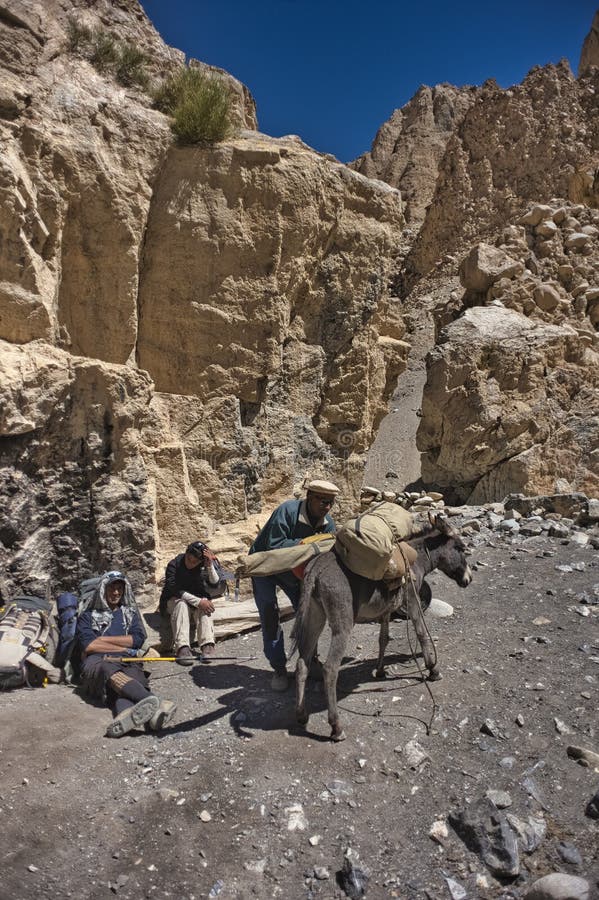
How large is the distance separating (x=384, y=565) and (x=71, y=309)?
4.28m

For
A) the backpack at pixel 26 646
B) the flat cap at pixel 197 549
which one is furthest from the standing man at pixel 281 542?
the backpack at pixel 26 646

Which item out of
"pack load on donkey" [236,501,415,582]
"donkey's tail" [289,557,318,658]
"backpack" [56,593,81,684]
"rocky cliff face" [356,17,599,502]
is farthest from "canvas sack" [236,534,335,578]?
"rocky cliff face" [356,17,599,502]

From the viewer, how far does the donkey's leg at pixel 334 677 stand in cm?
367

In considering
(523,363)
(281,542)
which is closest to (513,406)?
(523,363)

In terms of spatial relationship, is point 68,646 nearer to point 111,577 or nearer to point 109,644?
point 109,644

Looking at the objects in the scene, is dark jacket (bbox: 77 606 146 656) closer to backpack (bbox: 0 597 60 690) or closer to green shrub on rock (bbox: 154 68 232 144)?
backpack (bbox: 0 597 60 690)

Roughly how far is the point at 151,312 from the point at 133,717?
14.4 feet

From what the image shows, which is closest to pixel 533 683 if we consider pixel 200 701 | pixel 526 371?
pixel 200 701

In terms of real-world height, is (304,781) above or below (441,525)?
below

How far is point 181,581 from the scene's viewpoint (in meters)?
5.38

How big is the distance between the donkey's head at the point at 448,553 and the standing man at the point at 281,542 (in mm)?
985

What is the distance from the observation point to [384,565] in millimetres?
3979

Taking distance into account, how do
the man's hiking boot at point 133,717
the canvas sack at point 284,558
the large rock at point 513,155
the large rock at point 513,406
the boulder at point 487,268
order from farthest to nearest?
the large rock at point 513,155, the boulder at point 487,268, the large rock at point 513,406, the canvas sack at point 284,558, the man's hiking boot at point 133,717

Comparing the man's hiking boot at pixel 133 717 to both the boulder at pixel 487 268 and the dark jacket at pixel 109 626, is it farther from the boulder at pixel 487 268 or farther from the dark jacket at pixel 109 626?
the boulder at pixel 487 268
